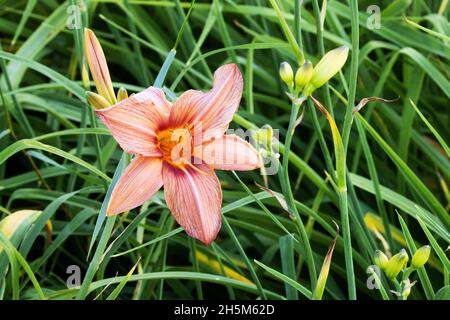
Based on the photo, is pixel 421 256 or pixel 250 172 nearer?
pixel 421 256

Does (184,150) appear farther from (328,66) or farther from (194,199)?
(328,66)

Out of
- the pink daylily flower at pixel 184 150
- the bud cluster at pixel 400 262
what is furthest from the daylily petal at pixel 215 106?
the bud cluster at pixel 400 262

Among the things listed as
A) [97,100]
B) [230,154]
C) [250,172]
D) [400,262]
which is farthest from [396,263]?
[250,172]

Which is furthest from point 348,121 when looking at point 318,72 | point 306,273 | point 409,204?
point 306,273

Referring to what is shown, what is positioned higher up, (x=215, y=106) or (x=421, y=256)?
(x=215, y=106)

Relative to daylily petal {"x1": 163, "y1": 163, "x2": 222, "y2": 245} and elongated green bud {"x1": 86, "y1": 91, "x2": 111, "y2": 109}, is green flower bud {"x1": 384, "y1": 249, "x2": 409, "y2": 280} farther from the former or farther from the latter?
elongated green bud {"x1": 86, "y1": 91, "x2": 111, "y2": 109}

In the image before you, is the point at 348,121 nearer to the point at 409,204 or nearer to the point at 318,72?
the point at 318,72

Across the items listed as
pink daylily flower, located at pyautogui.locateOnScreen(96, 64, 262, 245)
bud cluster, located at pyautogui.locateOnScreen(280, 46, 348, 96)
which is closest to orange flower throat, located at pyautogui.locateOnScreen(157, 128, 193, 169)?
pink daylily flower, located at pyautogui.locateOnScreen(96, 64, 262, 245)
